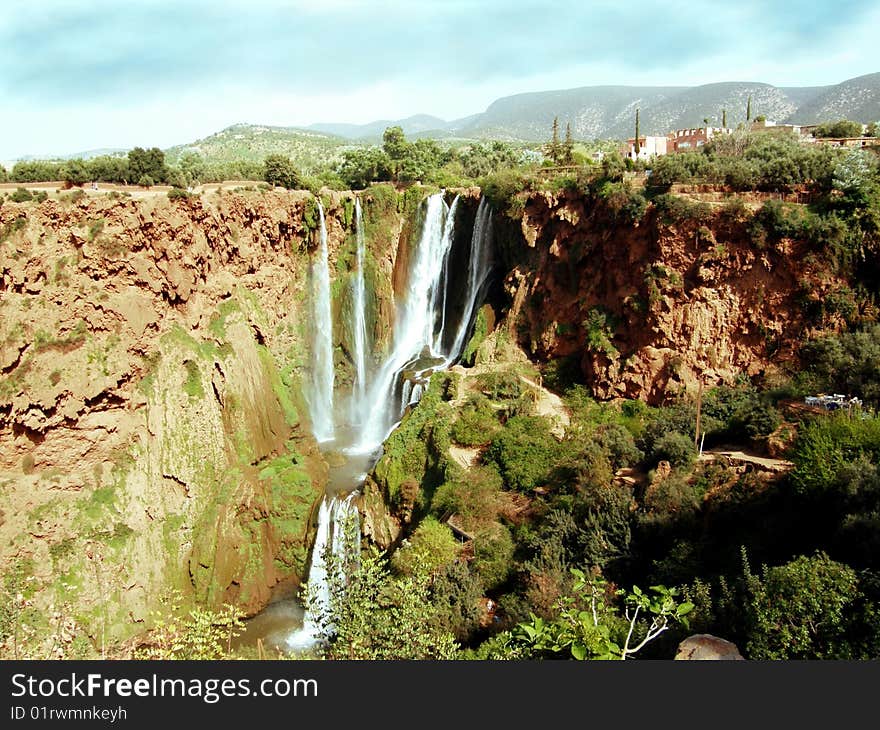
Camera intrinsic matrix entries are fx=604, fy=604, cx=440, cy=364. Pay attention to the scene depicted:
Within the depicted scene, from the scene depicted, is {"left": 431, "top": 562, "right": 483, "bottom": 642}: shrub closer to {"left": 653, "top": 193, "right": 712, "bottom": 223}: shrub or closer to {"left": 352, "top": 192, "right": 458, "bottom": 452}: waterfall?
{"left": 653, "top": 193, "right": 712, "bottom": 223}: shrub

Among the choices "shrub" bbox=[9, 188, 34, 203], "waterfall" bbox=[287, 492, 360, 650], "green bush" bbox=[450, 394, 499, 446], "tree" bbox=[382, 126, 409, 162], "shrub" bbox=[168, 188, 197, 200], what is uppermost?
"tree" bbox=[382, 126, 409, 162]

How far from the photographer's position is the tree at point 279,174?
105 feet

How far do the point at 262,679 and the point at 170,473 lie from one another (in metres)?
17.4

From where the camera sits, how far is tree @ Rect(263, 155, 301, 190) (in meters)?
32.0

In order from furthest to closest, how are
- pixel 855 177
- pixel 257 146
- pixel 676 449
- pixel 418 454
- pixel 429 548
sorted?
1. pixel 257 146
2. pixel 418 454
3. pixel 855 177
4. pixel 429 548
5. pixel 676 449

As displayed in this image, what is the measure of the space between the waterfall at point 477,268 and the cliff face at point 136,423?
30.3ft

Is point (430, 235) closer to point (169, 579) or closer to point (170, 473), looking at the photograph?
point (170, 473)

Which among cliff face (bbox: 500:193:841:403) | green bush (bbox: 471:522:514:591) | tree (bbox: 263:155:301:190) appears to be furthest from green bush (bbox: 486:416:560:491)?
tree (bbox: 263:155:301:190)

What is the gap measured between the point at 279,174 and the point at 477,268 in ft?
38.3

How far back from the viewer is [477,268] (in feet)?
101

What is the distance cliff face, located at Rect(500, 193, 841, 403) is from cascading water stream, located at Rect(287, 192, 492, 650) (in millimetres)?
5471

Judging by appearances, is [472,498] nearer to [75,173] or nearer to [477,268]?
[477,268]

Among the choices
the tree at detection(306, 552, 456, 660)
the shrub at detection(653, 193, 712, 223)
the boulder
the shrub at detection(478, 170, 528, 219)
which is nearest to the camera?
the boulder

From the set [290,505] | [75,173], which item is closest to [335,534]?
[290,505]
